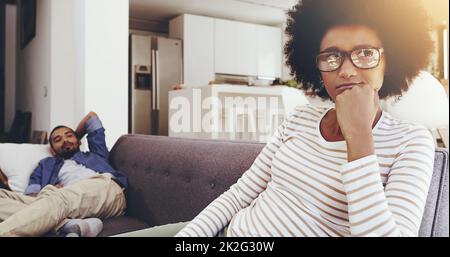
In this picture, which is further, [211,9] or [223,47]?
[223,47]

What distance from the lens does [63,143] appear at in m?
1.64

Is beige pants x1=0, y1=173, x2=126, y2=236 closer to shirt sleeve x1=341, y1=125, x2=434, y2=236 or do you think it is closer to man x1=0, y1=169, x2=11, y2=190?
man x1=0, y1=169, x2=11, y2=190

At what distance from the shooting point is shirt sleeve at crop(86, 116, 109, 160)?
5.53ft

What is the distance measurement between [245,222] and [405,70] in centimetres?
32

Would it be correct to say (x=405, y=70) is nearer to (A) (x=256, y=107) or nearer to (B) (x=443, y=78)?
(B) (x=443, y=78)

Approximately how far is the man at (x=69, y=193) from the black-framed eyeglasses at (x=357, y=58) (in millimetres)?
829

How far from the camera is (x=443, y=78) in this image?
1694 mm

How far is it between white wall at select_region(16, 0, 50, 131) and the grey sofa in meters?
1.45

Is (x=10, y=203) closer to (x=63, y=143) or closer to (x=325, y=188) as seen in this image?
(x=63, y=143)

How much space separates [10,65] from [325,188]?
429 cm

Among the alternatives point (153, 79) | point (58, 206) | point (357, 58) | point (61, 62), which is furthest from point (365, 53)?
point (153, 79)

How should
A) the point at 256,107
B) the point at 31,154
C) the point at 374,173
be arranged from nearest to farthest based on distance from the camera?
the point at 374,173 → the point at 31,154 → the point at 256,107
